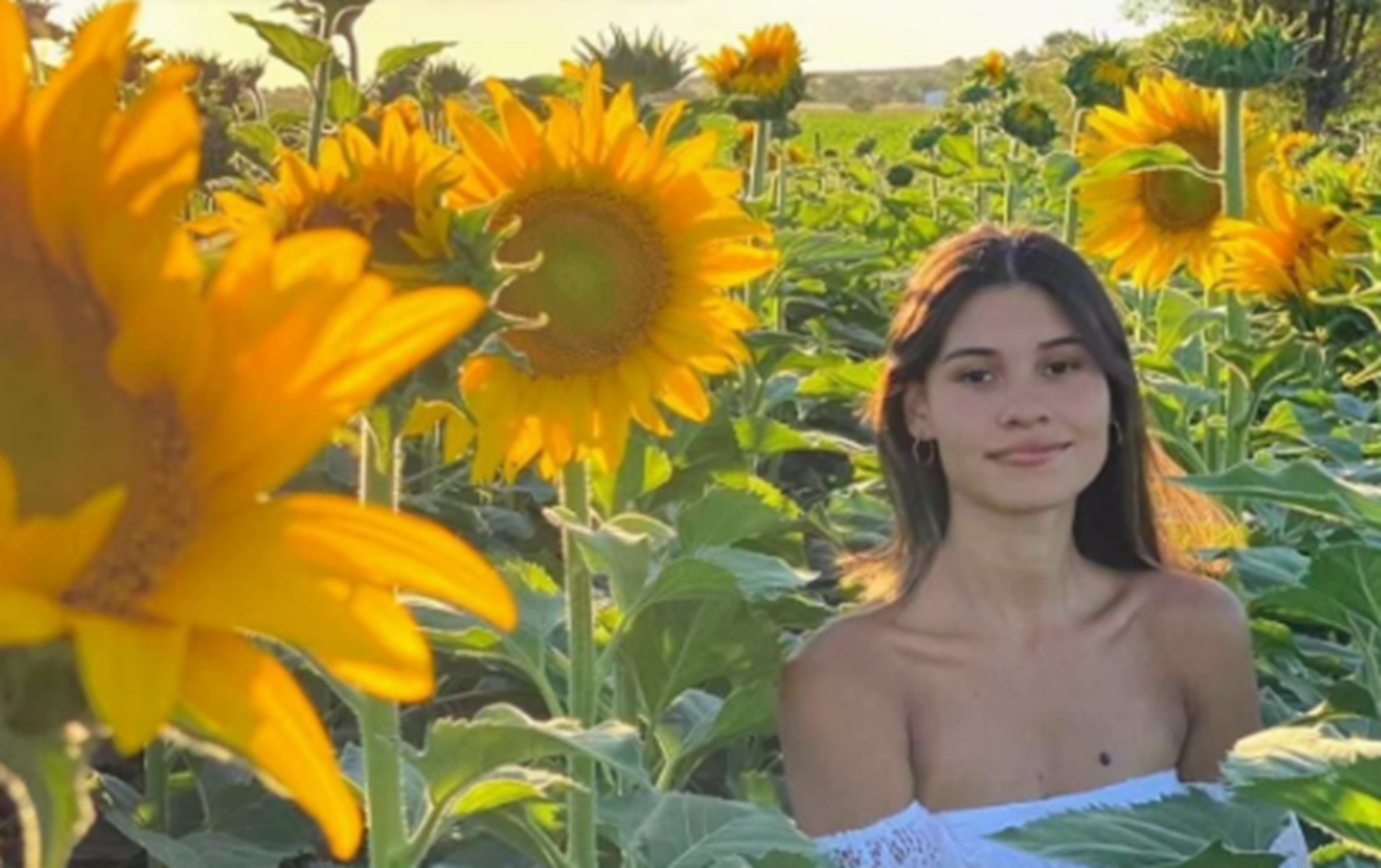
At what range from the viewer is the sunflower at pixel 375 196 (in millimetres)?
1250

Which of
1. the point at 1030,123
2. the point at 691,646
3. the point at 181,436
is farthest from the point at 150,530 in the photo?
the point at 1030,123

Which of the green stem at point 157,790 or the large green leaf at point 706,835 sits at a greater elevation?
the large green leaf at point 706,835

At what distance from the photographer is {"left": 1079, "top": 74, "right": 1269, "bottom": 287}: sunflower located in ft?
10.0

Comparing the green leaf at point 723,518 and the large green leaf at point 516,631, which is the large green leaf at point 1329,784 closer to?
the large green leaf at point 516,631

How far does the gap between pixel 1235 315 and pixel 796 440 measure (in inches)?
24.1

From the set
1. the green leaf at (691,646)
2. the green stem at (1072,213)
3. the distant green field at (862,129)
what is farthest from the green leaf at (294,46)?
the distant green field at (862,129)

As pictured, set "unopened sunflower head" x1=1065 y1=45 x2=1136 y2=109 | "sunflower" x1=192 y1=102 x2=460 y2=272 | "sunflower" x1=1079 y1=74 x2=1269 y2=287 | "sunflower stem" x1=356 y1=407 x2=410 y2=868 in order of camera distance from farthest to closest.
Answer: "unopened sunflower head" x1=1065 y1=45 x2=1136 y2=109 → "sunflower" x1=1079 y1=74 x2=1269 y2=287 → "sunflower" x1=192 y1=102 x2=460 y2=272 → "sunflower stem" x1=356 y1=407 x2=410 y2=868

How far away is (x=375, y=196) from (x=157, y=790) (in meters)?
1.24

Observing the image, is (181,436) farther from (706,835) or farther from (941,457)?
(941,457)

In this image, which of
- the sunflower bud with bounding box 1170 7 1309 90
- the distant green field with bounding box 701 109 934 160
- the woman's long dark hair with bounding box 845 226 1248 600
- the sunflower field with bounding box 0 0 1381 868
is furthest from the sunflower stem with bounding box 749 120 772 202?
the distant green field with bounding box 701 109 934 160

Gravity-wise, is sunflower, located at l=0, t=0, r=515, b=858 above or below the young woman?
above

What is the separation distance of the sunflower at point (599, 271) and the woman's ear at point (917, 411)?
278mm

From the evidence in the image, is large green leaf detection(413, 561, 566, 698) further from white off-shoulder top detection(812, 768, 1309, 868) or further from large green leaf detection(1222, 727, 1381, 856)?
large green leaf detection(1222, 727, 1381, 856)

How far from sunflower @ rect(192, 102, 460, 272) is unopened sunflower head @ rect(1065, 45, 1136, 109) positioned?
128 inches
